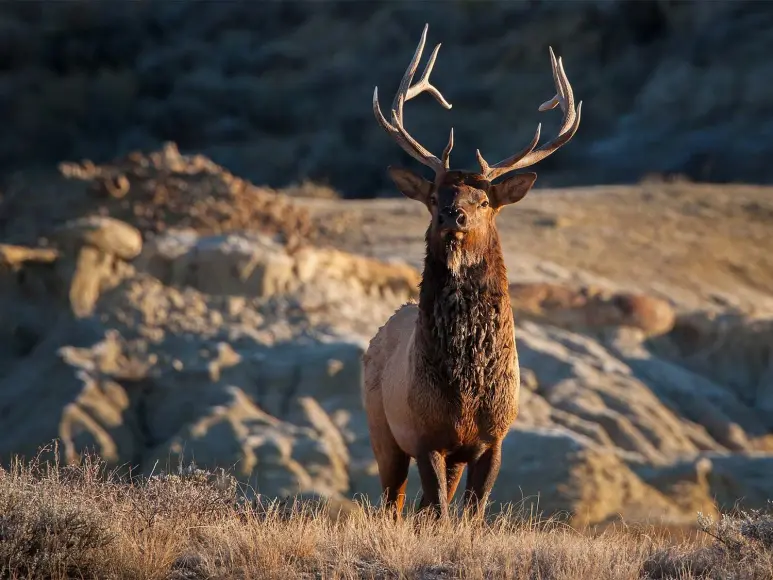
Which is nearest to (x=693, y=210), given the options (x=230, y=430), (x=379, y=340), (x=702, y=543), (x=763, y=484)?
(x=763, y=484)

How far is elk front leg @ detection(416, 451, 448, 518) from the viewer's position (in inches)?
362

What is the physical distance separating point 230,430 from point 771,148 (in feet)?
67.8

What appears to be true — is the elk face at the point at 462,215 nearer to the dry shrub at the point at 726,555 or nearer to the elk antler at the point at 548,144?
the elk antler at the point at 548,144

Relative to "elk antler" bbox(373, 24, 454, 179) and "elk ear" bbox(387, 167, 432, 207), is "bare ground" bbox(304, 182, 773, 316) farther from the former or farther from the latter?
"elk ear" bbox(387, 167, 432, 207)

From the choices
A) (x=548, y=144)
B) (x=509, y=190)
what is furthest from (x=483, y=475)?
(x=548, y=144)

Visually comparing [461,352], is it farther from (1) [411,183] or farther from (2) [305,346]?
(2) [305,346]

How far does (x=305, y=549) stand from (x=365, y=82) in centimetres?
3806

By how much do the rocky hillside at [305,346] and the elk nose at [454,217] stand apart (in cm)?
909

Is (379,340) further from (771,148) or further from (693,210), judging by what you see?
(771,148)

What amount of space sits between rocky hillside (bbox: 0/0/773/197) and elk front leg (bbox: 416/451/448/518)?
2706 cm

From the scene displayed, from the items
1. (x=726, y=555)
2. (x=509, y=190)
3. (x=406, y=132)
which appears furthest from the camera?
(x=406, y=132)

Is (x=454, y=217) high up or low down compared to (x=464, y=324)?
up

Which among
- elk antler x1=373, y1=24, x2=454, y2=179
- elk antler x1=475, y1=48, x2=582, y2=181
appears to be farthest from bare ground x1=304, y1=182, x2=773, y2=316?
elk antler x1=373, y1=24, x2=454, y2=179

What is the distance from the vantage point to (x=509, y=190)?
9727 mm
